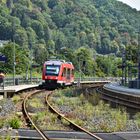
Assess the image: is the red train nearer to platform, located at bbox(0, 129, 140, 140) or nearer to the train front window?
the train front window

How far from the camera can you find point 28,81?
226ft

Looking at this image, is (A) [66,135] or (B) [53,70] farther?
(B) [53,70]

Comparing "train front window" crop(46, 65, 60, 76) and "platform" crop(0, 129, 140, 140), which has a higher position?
"train front window" crop(46, 65, 60, 76)

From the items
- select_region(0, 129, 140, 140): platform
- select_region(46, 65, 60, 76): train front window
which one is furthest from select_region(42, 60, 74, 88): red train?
select_region(0, 129, 140, 140): platform

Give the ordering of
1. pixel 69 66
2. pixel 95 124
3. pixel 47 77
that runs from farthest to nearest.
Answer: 1. pixel 69 66
2. pixel 47 77
3. pixel 95 124

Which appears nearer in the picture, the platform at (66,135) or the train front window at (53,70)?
the platform at (66,135)

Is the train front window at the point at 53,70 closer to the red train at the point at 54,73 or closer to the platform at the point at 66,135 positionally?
the red train at the point at 54,73

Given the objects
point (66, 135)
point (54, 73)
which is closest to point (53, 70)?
point (54, 73)

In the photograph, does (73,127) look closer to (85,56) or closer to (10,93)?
(10,93)

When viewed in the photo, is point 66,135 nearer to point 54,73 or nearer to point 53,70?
point 54,73

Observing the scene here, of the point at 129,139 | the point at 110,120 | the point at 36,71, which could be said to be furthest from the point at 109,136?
the point at 36,71

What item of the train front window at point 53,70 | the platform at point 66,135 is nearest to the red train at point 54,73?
the train front window at point 53,70

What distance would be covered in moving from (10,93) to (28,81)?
31745mm

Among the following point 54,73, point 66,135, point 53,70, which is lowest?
point 66,135
